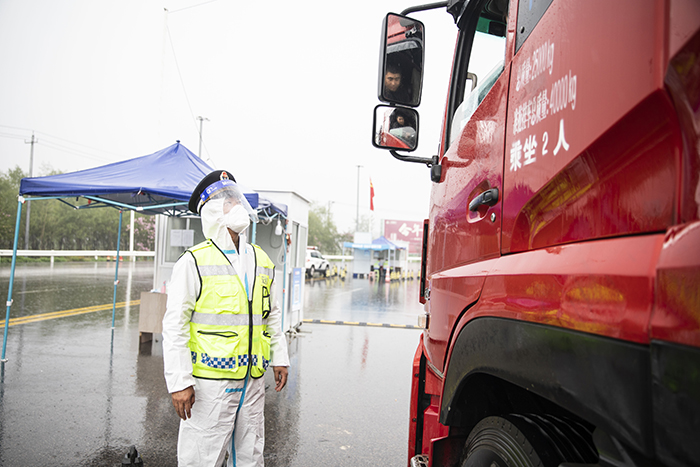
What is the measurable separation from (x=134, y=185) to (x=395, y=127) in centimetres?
470

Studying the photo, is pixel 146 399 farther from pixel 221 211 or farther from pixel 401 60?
pixel 401 60

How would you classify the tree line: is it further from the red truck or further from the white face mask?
the red truck

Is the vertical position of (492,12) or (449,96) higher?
(492,12)

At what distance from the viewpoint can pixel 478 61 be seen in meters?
2.15

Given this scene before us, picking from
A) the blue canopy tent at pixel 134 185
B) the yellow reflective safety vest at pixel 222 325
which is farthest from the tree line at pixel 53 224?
the yellow reflective safety vest at pixel 222 325

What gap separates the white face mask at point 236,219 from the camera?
263 cm

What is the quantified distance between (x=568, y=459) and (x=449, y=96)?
1.82 metres

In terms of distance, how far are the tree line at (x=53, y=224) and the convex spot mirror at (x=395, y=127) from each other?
3252 cm

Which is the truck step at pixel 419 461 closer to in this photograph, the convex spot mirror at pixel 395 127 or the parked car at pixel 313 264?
the convex spot mirror at pixel 395 127

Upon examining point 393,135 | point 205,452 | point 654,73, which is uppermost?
point 393,135

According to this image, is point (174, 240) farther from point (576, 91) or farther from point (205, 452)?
point (576, 91)

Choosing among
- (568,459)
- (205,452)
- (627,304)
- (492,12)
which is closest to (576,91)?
(627,304)

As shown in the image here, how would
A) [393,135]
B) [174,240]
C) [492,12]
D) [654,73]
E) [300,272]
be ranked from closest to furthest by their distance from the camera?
[654,73]
[492,12]
[393,135]
[174,240]
[300,272]

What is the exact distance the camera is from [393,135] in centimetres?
241
